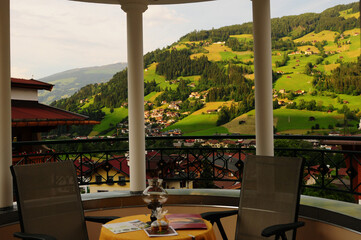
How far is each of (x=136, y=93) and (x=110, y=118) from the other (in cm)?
1361

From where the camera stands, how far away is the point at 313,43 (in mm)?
18875

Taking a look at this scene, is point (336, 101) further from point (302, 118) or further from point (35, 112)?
point (35, 112)

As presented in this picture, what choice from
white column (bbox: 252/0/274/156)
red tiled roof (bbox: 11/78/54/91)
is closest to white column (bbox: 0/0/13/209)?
white column (bbox: 252/0/274/156)

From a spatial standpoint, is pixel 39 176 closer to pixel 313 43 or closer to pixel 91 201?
Answer: pixel 91 201

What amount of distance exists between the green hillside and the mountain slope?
0.98 feet

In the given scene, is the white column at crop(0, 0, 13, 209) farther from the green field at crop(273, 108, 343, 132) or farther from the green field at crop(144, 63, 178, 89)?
the green field at crop(273, 108, 343, 132)

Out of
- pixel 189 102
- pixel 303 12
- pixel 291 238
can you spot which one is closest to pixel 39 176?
pixel 291 238

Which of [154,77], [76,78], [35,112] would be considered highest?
[76,78]

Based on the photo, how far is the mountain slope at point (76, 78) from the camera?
18989 mm

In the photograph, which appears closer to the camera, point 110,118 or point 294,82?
point 110,118

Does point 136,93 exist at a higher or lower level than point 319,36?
lower

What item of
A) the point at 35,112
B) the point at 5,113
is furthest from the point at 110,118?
the point at 5,113

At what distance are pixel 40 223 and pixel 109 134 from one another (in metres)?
15.5

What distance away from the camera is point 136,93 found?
4.87m
